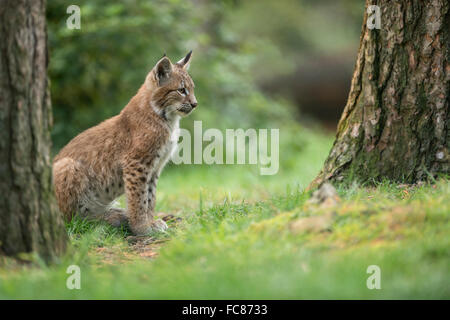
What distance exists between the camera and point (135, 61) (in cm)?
916

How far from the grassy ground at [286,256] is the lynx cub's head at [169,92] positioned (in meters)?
1.36

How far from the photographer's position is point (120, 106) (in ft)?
30.9

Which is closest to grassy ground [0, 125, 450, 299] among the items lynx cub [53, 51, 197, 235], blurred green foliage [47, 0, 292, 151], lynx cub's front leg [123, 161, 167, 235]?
lynx cub's front leg [123, 161, 167, 235]

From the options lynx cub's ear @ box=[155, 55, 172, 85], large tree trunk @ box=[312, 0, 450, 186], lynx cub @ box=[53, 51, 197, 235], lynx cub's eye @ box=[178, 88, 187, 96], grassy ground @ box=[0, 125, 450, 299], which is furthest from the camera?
lynx cub's eye @ box=[178, 88, 187, 96]

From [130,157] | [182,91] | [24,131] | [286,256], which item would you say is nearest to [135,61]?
[182,91]

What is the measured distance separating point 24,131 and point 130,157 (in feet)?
5.75

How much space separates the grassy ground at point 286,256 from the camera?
2939mm

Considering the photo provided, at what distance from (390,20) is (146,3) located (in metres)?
4.97

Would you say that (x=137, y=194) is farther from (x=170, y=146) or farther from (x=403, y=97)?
(x=403, y=97)

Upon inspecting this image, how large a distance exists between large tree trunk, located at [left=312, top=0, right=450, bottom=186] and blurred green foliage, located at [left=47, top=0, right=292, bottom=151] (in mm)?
4232

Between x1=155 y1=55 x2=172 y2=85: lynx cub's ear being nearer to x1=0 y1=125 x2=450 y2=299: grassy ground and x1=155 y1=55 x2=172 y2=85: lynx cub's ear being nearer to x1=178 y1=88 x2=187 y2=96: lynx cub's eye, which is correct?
x1=178 y1=88 x2=187 y2=96: lynx cub's eye

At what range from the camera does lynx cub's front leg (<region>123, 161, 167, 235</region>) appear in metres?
4.94

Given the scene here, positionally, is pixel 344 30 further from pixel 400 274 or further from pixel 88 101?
pixel 400 274

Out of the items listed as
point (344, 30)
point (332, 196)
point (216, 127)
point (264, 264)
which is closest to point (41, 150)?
point (264, 264)
